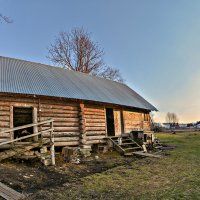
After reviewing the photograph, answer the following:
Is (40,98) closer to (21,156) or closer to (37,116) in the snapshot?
(37,116)

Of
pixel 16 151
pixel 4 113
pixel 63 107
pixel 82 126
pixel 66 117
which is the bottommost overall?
pixel 16 151

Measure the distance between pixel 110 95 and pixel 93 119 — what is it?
9.36 feet

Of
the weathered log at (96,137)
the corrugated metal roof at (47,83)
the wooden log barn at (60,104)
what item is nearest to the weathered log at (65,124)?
the wooden log barn at (60,104)

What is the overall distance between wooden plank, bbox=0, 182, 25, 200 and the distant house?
552cm

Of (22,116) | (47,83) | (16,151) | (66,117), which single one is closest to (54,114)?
(66,117)

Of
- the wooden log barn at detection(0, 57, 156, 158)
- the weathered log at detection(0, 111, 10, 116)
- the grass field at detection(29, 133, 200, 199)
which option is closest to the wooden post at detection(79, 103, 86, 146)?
the wooden log barn at detection(0, 57, 156, 158)

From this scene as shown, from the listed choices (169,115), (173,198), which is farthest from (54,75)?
(169,115)

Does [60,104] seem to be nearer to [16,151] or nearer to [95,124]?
[95,124]

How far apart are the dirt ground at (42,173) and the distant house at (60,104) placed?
7.30ft

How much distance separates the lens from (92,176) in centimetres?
947

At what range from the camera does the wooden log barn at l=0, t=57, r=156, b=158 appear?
Answer: 12719mm

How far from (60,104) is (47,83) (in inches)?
55.5

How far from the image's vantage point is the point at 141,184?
8523 mm

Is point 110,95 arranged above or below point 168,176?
above
